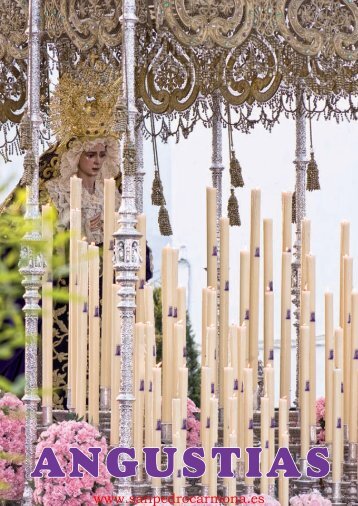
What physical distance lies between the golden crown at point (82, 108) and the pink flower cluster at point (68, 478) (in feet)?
3.81

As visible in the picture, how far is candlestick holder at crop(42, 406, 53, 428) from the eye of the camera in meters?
4.86

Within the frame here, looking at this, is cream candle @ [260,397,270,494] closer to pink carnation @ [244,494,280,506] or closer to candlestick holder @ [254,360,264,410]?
pink carnation @ [244,494,280,506]

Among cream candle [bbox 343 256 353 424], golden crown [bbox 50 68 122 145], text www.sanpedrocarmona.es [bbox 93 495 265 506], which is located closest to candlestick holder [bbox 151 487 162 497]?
text www.sanpedrocarmona.es [bbox 93 495 265 506]

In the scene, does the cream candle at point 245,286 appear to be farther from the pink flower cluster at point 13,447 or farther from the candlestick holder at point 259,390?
the pink flower cluster at point 13,447

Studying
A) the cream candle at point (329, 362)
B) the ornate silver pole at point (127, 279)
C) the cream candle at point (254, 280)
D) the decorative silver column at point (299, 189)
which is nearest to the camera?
the ornate silver pole at point (127, 279)

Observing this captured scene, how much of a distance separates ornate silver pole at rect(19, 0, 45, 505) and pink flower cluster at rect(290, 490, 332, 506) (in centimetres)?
90

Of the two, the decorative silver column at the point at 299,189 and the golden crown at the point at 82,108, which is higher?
the golden crown at the point at 82,108

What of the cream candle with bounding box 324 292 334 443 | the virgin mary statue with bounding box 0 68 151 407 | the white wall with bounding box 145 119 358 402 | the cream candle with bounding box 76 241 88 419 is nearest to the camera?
the cream candle with bounding box 76 241 88 419

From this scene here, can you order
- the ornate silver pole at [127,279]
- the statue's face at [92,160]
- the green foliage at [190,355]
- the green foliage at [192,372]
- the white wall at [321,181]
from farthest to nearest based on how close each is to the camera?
the white wall at [321,181]
the green foliage at [192,372]
the green foliage at [190,355]
the statue's face at [92,160]
the ornate silver pole at [127,279]

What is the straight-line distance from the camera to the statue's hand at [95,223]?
5.66 metres

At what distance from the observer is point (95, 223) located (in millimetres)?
5660

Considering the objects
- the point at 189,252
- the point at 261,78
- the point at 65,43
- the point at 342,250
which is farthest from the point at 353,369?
the point at 189,252

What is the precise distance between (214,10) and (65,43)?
659mm

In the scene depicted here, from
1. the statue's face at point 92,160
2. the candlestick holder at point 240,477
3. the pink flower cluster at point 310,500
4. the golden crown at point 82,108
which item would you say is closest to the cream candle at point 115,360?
the candlestick holder at point 240,477
